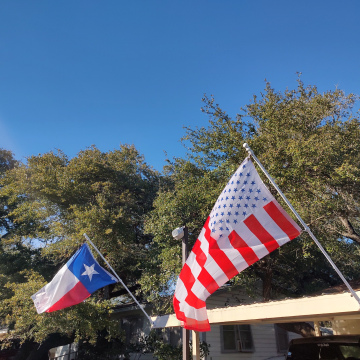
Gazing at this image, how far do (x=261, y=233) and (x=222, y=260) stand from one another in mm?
758

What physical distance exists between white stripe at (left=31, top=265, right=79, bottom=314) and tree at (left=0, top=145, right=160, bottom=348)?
3.44 m

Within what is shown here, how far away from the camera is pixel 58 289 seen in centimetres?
841

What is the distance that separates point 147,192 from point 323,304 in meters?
14.4

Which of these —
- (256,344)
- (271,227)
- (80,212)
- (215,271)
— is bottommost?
(256,344)

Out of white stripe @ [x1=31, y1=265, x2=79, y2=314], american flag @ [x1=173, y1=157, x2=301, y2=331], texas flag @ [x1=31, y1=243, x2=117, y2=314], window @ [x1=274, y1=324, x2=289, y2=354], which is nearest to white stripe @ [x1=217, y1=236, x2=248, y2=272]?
american flag @ [x1=173, y1=157, x2=301, y2=331]

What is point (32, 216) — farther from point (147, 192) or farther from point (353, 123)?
point (353, 123)

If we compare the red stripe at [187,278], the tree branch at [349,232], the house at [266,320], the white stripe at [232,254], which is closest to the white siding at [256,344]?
the house at [266,320]

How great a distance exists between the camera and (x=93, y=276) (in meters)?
8.48

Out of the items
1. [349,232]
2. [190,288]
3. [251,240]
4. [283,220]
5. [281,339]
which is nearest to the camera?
[283,220]

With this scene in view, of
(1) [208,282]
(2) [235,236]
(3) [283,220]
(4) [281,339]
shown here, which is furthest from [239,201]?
(4) [281,339]

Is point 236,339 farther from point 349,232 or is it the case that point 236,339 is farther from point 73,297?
point 73,297

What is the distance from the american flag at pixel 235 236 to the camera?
4.82 m

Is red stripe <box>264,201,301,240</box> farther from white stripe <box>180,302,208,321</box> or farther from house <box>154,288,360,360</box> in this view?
white stripe <box>180,302,208,321</box>

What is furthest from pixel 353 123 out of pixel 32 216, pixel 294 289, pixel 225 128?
pixel 32 216
